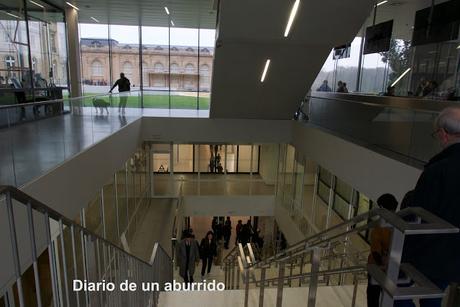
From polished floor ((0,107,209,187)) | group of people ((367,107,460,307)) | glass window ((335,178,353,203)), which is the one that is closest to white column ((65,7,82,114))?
polished floor ((0,107,209,187))

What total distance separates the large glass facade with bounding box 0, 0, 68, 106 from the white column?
399 millimetres

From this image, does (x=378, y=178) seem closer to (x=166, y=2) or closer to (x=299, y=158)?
(x=299, y=158)

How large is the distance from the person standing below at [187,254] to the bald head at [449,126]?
9.28m

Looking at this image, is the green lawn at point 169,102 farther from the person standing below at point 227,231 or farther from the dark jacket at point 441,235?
the dark jacket at point 441,235

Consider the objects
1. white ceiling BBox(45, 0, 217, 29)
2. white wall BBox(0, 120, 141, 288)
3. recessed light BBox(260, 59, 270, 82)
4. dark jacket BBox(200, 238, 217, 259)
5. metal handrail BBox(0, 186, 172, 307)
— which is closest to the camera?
metal handrail BBox(0, 186, 172, 307)

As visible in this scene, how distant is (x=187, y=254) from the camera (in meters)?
10.6

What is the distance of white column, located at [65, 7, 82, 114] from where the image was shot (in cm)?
1325

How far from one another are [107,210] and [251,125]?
20.0 ft

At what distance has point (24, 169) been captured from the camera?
13.6ft

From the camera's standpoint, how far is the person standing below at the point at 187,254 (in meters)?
10.4

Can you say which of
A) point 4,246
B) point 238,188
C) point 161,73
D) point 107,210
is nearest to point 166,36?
point 161,73

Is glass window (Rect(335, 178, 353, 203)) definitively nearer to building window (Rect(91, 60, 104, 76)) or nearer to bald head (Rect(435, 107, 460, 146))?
bald head (Rect(435, 107, 460, 146))

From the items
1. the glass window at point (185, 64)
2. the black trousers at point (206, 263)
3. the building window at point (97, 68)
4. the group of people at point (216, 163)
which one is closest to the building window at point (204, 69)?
the glass window at point (185, 64)

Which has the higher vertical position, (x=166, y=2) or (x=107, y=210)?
(x=166, y=2)
